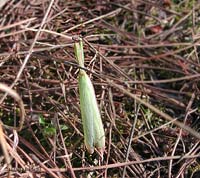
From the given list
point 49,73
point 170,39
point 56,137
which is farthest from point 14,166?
point 170,39

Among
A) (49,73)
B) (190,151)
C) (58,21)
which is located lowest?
(190,151)

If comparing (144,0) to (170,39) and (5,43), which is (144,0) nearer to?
(170,39)

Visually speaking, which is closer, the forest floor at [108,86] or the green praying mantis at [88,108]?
the green praying mantis at [88,108]

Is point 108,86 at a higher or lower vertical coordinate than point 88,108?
lower

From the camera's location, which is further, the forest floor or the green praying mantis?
Answer: the forest floor

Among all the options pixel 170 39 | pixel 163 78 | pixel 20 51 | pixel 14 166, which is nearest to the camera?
pixel 14 166

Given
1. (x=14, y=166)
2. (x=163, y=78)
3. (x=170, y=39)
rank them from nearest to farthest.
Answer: (x=14, y=166), (x=163, y=78), (x=170, y=39)

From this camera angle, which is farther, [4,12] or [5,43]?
[4,12]

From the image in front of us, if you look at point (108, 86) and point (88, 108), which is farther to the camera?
point (108, 86)
